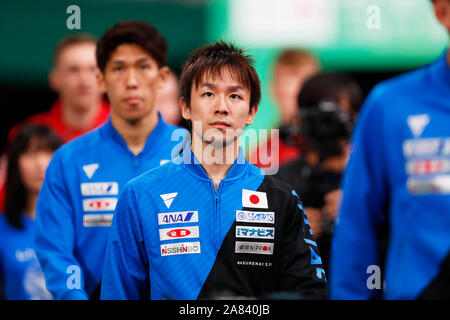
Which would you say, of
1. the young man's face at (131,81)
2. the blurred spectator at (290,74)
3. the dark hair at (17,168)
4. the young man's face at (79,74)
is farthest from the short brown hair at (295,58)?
→ the young man's face at (131,81)

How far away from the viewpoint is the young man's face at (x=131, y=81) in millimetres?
3146

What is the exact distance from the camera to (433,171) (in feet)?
8.71

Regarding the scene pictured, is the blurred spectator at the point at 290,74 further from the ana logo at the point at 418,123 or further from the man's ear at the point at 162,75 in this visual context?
the ana logo at the point at 418,123

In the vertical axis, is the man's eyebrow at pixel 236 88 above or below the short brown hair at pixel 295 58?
below

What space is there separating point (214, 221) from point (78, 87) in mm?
2112

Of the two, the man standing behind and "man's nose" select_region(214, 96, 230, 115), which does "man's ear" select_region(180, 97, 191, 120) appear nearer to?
"man's nose" select_region(214, 96, 230, 115)

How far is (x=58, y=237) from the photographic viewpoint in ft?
10.6

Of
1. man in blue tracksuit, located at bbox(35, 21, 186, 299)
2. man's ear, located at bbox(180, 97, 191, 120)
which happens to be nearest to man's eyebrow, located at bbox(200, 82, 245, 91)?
man's ear, located at bbox(180, 97, 191, 120)

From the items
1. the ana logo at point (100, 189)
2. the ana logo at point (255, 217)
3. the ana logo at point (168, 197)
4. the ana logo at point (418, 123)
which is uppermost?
the ana logo at point (418, 123)

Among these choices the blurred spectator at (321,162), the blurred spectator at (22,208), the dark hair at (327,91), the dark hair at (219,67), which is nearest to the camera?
the dark hair at (219,67)

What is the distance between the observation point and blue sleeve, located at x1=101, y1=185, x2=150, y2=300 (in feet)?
8.82

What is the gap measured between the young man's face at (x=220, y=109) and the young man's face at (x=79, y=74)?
1.41m

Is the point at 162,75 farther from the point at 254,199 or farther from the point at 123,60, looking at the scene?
the point at 254,199
